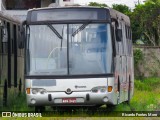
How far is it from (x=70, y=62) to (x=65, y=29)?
3.07 ft

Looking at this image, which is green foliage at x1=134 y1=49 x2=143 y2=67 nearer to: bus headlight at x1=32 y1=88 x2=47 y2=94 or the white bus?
the white bus

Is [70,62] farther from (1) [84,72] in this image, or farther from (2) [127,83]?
(2) [127,83]

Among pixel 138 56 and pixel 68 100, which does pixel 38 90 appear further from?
pixel 138 56

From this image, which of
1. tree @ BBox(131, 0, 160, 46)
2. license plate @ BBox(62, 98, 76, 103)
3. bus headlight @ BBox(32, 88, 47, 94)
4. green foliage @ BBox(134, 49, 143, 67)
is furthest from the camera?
tree @ BBox(131, 0, 160, 46)

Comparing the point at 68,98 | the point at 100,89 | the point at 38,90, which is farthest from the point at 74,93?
the point at 38,90

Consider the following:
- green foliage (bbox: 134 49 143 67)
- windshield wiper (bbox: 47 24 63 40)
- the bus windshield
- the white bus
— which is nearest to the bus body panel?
the white bus

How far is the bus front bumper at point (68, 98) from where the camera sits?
17.5 m

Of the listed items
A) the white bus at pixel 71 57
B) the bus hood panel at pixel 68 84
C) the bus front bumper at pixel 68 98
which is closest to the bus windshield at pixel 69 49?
the white bus at pixel 71 57

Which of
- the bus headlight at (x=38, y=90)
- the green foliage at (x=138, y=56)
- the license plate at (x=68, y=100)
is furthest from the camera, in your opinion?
the green foliage at (x=138, y=56)

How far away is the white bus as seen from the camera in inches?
691

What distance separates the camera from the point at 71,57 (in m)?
17.9

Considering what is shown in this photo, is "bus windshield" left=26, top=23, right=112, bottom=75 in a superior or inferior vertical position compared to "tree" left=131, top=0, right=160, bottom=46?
superior

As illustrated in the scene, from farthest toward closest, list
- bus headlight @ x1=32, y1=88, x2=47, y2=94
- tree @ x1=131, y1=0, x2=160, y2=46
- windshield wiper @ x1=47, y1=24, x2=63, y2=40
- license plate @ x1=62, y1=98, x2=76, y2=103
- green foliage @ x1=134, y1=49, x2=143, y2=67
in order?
tree @ x1=131, y1=0, x2=160, y2=46 < green foliage @ x1=134, y1=49, x2=143, y2=67 < windshield wiper @ x1=47, y1=24, x2=63, y2=40 < bus headlight @ x1=32, y1=88, x2=47, y2=94 < license plate @ x1=62, y1=98, x2=76, y2=103

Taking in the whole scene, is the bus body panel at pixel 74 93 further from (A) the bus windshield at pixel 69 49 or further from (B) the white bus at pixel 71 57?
(A) the bus windshield at pixel 69 49
